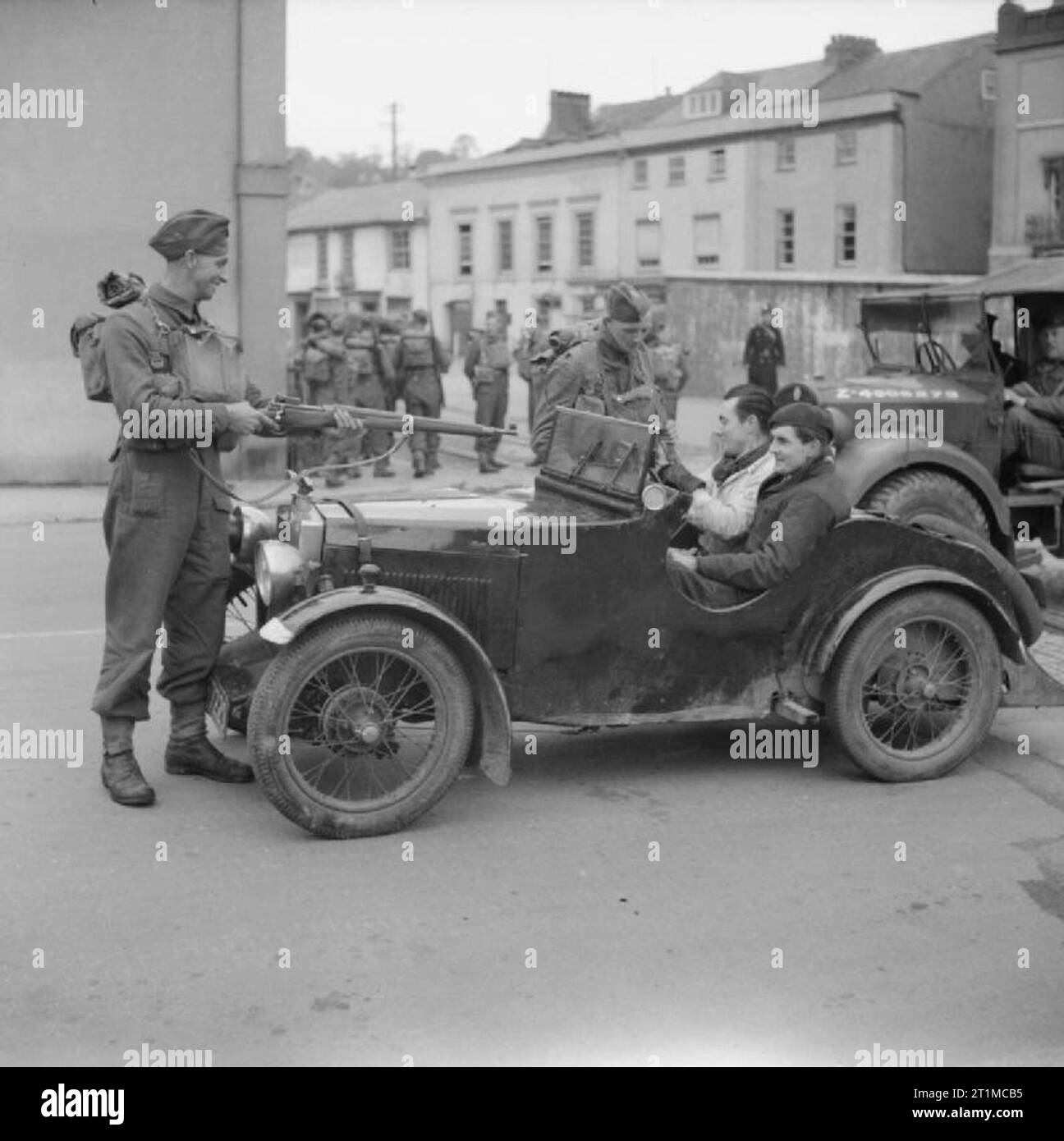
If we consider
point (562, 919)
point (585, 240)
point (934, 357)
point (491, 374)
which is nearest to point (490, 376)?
point (491, 374)

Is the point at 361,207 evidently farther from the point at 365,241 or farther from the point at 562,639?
the point at 562,639

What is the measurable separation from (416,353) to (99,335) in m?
13.7

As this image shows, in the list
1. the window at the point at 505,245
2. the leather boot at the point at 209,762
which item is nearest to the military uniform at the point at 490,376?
the leather boot at the point at 209,762

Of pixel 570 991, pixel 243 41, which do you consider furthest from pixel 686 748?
pixel 243 41

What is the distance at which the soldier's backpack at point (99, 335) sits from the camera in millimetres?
5637

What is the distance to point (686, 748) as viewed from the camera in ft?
21.5

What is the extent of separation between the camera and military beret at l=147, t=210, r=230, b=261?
5.58 metres

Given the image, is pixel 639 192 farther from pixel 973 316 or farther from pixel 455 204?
pixel 973 316

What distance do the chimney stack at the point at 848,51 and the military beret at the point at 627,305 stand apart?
45066 millimetres

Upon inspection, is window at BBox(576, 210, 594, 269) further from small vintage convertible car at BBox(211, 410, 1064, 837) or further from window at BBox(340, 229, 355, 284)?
small vintage convertible car at BBox(211, 410, 1064, 837)

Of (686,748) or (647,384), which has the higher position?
(647,384)

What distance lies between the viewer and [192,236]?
18.3ft

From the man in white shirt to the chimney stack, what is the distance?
151ft

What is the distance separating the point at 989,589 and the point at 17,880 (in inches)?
141
